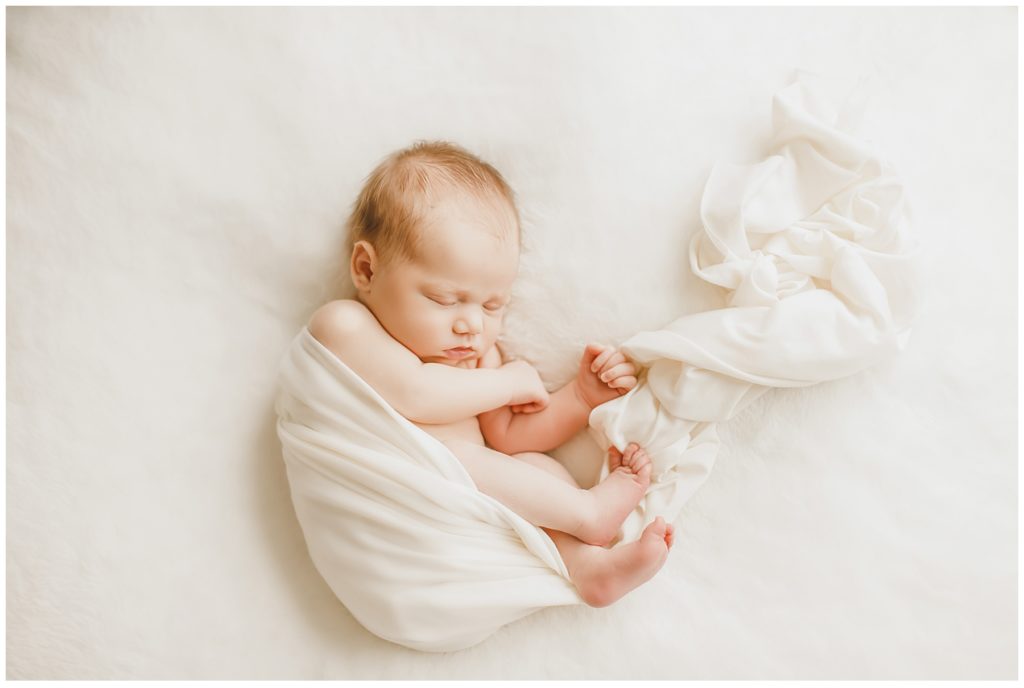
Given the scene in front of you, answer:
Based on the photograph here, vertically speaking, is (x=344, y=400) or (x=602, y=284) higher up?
(x=602, y=284)

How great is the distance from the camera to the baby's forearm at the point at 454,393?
4.26 feet

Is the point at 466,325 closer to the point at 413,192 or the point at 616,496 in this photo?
the point at 413,192

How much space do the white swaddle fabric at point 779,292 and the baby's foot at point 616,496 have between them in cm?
3

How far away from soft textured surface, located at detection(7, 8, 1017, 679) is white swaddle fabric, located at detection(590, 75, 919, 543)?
62 millimetres

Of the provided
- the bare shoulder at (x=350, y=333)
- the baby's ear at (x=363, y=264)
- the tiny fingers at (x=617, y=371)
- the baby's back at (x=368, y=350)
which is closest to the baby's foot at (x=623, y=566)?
the tiny fingers at (x=617, y=371)

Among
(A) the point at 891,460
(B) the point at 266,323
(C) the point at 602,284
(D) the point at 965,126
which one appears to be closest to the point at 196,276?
(B) the point at 266,323

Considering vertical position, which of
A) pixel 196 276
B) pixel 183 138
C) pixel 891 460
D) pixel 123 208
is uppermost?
pixel 183 138

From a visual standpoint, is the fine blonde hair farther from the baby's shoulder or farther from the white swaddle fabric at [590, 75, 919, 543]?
the white swaddle fabric at [590, 75, 919, 543]

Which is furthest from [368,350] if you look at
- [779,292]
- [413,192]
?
[779,292]

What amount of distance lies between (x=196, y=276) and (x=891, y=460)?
131 cm

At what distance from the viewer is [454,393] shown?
1314 millimetres

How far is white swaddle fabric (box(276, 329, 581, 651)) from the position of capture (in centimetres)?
124

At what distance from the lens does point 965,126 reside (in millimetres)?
1418

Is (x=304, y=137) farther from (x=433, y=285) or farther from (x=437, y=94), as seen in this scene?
(x=433, y=285)
